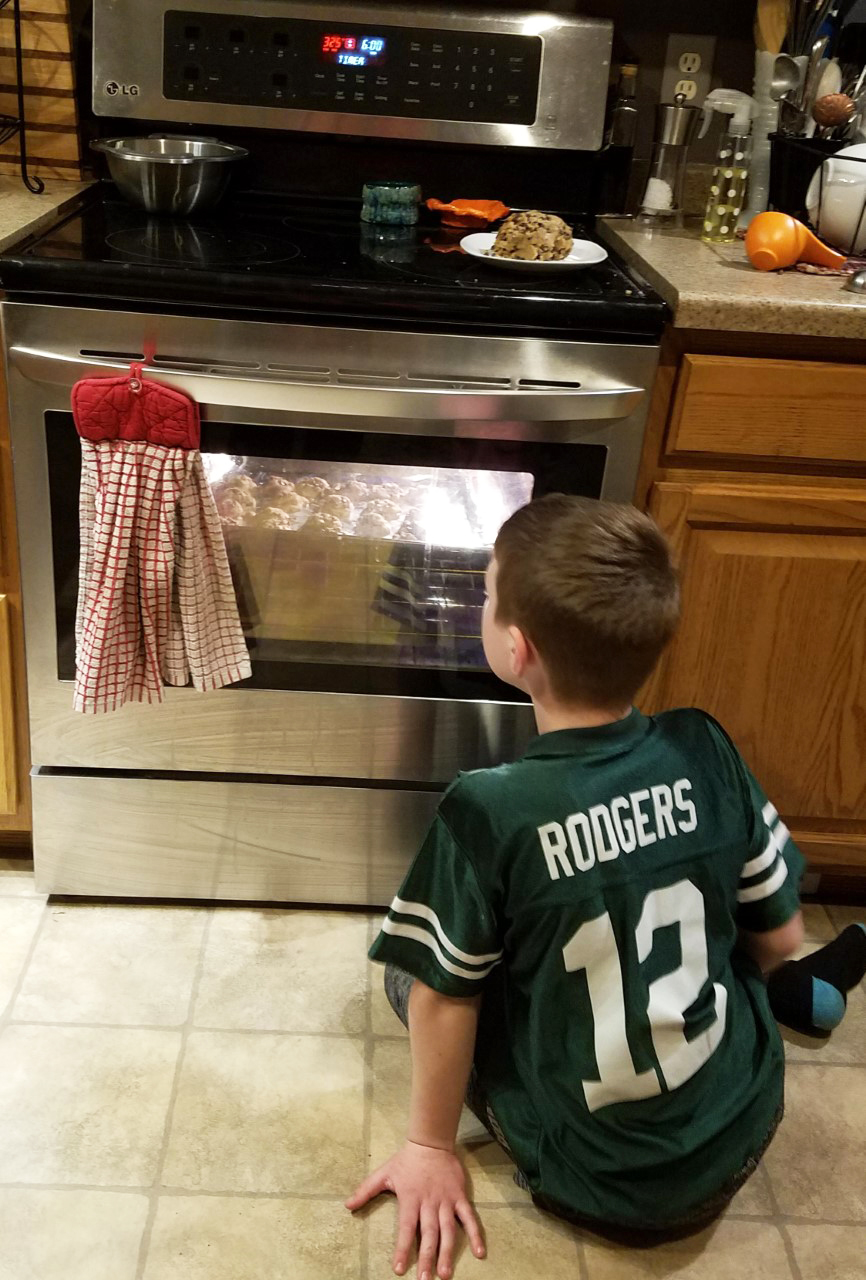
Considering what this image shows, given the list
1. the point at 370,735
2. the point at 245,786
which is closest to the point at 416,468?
the point at 370,735

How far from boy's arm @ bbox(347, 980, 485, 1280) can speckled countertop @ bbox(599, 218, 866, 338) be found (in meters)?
0.88

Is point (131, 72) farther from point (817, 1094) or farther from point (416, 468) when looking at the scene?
point (817, 1094)

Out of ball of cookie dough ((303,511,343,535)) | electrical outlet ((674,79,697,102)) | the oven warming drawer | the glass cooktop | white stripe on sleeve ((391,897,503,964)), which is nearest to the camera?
white stripe on sleeve ((391,897,503,964))

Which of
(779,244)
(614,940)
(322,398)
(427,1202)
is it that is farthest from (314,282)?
(427,1202)

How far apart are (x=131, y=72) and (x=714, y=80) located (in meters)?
0.97

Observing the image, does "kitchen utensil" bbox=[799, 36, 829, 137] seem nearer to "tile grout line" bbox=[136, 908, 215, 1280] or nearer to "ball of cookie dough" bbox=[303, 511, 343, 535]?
"ball of cookie dough" bbox=[303, 511, 343, 535]

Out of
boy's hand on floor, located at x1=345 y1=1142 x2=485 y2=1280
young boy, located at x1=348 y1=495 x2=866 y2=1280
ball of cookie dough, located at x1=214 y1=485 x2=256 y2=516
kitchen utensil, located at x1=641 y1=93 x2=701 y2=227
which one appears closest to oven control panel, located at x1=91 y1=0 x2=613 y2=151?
kitchen utensil, located at x1=641 y1=93 x2=701 y2=227

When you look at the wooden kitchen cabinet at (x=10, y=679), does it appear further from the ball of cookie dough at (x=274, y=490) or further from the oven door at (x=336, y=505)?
the ball of cookie dough at (x=274, y=490)

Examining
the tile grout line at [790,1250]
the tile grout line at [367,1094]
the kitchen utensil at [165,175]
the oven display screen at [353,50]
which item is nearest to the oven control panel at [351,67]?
the oven display screen at [353,50]

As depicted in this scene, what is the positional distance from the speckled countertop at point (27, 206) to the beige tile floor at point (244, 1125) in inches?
38.8

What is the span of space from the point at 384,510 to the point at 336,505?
0.07 m

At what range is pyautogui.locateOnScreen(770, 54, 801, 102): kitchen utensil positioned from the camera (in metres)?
1.80

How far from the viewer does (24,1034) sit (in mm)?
1567

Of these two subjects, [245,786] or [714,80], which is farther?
[714,80]
